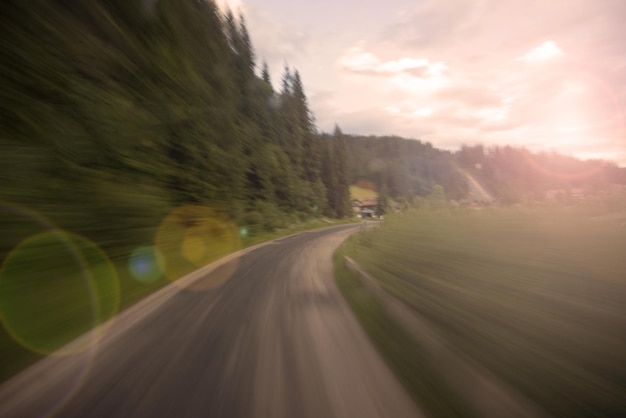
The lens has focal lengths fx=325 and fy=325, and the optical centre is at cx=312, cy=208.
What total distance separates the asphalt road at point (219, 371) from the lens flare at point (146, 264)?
2550mm

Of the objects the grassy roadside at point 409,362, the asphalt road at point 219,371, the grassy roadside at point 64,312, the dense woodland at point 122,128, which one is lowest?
the grassy roadside at point 409,362

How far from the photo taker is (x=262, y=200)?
96.0 feet

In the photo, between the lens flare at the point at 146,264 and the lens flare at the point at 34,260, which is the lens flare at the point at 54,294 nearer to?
the lens flare at the point at 34,260

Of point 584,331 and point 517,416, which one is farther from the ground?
point 584,331

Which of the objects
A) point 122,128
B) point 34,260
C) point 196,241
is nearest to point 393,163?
point 196,241

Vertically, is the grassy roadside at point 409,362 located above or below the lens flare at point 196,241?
below

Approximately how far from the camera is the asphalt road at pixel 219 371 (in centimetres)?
330

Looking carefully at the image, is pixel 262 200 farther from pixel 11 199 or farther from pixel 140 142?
pixel 11 199

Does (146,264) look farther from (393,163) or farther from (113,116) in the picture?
(393,163)

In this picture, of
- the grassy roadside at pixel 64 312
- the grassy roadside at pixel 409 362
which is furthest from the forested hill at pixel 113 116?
the grassy roadside at pixel 409 362

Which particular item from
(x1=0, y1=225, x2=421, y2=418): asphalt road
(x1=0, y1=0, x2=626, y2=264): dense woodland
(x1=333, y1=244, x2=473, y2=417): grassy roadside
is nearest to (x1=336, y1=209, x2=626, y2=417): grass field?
(x1=333, y1=244, x2=473, y2=417): grassy roadside

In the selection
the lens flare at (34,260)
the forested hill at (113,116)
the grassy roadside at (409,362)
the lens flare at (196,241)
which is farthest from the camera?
the lens flare at (196,241)

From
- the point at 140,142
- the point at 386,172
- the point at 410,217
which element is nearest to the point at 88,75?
the point at 140,142

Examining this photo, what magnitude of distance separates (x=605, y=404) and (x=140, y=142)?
12.8 meters
